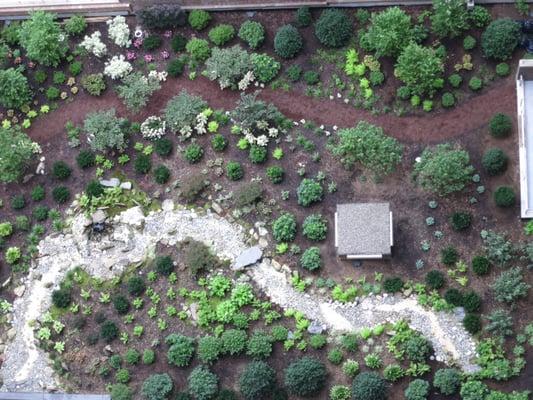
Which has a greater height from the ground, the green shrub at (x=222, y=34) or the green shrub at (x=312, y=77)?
the green shrub at (x=222, y=34)

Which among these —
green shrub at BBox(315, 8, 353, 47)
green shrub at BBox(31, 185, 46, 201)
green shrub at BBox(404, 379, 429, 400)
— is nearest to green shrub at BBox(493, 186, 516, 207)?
green shrub at BBox(404, 379, 429, 400)

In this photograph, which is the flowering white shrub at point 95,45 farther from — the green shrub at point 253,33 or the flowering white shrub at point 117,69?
the green shrub at point 253,33

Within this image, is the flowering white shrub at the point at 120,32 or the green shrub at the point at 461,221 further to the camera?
the flowering white shrub at the point at 120,32

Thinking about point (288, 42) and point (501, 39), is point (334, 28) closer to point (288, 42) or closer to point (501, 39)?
point (288, 42)

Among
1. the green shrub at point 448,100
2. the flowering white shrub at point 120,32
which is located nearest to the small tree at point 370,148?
the green shrub at point 448,100

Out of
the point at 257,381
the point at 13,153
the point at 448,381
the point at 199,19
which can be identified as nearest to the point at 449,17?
the point at 199,19

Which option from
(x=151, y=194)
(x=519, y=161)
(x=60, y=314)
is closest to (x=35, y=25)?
(x=151, y=194)

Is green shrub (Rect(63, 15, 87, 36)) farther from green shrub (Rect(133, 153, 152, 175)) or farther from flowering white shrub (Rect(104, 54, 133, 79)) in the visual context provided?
green shrub (Rect(133, 153, 152, 175))

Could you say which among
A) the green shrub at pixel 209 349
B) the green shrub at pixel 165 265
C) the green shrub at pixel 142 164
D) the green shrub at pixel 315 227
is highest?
the green shrub at pixel 142 164

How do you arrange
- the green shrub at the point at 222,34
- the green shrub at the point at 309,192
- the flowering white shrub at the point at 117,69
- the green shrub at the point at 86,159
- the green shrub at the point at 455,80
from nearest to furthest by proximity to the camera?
the green shrub at the point at 309,192, the green shrub at the point at 455,80, the green shrub at the point at 86,159, the green shrub at the point at 222,34, the flowering white shrub at the point at 117,69
